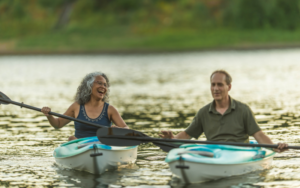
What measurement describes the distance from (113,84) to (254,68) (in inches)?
445

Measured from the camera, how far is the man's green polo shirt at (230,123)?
8.41m

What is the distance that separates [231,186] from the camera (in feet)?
26.5

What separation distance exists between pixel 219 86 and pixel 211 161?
116 centimetres

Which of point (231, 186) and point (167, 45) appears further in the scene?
point (167, 45)

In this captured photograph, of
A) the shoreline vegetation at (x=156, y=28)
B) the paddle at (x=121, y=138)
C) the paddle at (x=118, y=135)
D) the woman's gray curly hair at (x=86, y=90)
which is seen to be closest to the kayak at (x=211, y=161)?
the paddle at (x=121, y=138)

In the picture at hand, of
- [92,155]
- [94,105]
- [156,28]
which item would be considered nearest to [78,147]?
[92,155]

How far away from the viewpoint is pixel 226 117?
8.45m

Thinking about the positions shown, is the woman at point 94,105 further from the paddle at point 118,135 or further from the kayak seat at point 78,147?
the paddle at point 118,135

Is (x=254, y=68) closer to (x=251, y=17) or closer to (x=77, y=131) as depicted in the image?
(x=77, y=131)

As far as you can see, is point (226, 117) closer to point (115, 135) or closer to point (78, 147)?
point (115, 135)

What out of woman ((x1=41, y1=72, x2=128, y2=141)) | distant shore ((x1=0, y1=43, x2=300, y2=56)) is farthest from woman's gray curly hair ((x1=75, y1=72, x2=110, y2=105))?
distant shore ((x1=0, y1=43, x2=300, y2=56))

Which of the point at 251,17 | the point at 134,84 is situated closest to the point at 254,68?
the point at 134,84

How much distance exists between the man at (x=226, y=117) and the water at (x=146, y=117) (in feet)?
2.03

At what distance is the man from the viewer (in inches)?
329
